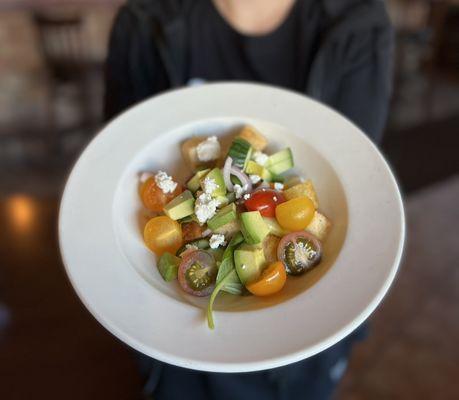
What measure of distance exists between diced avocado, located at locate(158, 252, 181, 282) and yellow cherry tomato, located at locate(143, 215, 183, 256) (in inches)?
0.8

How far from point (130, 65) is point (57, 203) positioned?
2.06 ft

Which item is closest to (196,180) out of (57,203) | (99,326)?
(99,326)

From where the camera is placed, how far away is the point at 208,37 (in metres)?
1.49

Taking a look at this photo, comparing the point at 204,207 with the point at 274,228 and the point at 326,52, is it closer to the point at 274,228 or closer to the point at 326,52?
the point at 274,228

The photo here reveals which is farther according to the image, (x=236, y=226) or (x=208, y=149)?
(x=208, y=149)

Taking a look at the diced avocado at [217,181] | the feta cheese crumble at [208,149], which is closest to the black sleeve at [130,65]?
the feta cheese crumble at [208,149]

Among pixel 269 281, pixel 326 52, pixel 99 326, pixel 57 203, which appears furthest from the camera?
pixel 57 203

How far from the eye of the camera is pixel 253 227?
3.03 feet

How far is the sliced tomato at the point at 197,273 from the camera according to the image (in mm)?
929

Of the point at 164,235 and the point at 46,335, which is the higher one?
the point at 164,235

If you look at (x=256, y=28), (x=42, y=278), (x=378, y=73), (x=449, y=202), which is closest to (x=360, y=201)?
(x=378, y=73)

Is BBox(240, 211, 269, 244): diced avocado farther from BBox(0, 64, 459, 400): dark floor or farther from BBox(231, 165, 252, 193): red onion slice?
BBox(0, 64, 459, 400): dark floor

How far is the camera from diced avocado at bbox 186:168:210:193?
103cm

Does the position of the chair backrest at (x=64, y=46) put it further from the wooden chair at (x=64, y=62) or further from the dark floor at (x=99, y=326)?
the dark floor at (x=99, y=326)
